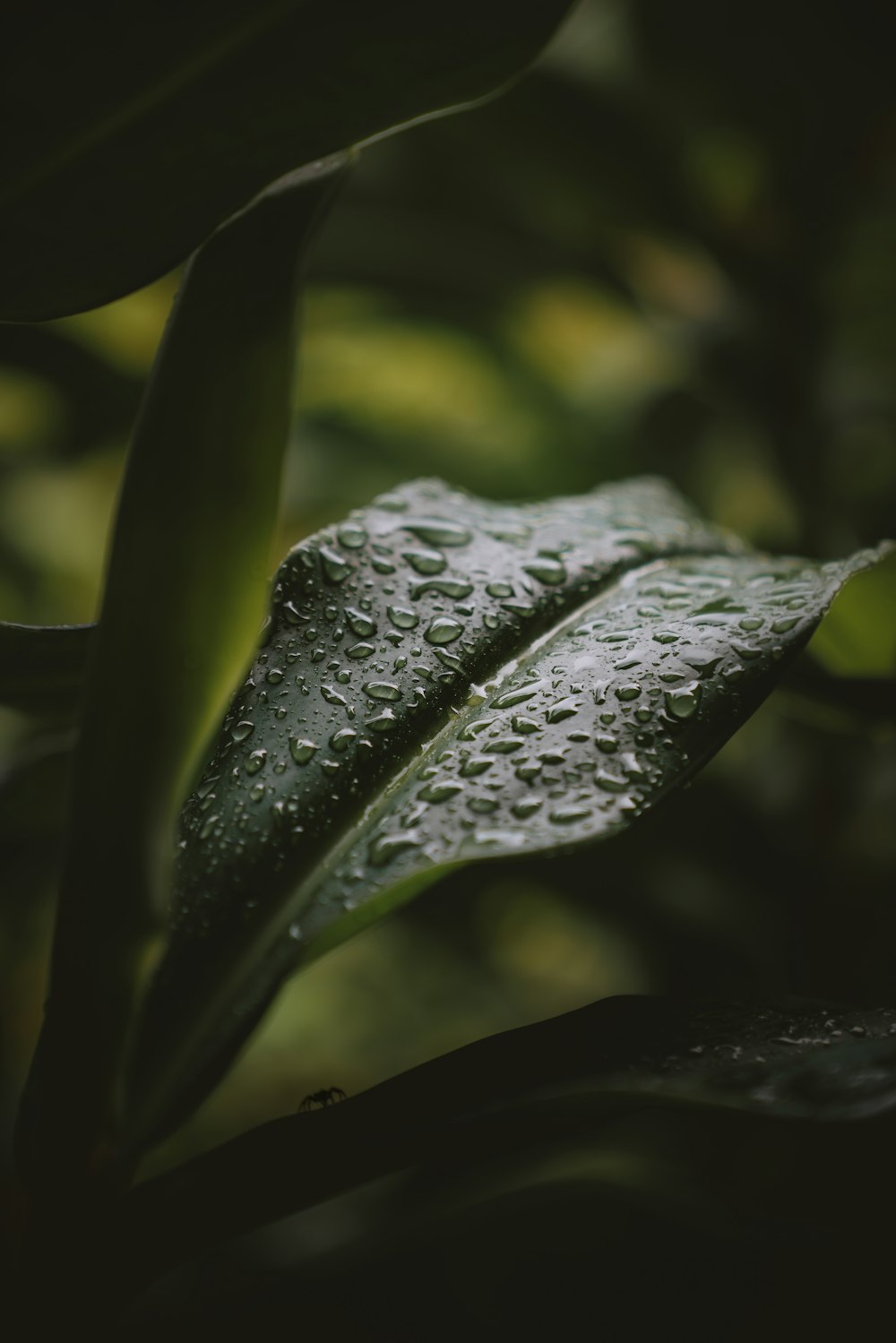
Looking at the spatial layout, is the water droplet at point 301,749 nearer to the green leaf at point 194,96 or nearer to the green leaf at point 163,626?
the green leaf at point 163,626

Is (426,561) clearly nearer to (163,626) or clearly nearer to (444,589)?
(444,589)

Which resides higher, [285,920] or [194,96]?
[194,96]

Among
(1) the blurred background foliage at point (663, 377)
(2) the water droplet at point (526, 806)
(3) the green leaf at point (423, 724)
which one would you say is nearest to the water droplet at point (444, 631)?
(3) the green leaf at point (423, 724)

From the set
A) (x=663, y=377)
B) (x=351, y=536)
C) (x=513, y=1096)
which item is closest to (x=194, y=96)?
(x=351, y=536)

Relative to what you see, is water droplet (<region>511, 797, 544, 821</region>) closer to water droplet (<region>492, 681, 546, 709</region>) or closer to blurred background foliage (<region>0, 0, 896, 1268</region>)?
water droplet (<region>492, 681, 546, 709</region>)

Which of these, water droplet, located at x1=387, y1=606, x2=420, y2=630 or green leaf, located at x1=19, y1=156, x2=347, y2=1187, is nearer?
green leaf, located at x1=19, y1=156, x2=347, y2=1187

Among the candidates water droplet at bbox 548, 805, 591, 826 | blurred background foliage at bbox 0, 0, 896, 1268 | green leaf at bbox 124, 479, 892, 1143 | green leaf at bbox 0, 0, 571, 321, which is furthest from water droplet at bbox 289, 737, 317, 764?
blurred background foliage at bbox 0, 0, 896, 1268

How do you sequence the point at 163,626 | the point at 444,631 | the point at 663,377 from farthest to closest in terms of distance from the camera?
1. the point at 663,377
2. the point at 444,631
3. the point at 163,626
